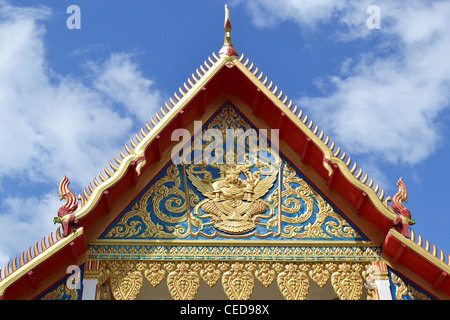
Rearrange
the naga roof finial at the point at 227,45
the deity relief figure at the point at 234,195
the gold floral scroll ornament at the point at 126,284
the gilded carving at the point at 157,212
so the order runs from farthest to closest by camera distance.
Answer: the naga roof finial at the point at 227,45 → the deity relief figure at the point at 234,195 → the gilded carving at the point at 157,212 → the gold floral scroll ornament at the point at 126,284

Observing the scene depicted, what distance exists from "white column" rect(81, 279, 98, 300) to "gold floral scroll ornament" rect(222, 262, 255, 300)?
162cm

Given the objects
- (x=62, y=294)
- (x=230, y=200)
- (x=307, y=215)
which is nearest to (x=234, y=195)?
(x=230, y=200)

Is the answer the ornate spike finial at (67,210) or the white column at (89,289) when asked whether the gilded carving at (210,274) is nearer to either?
the white column at (89,289)

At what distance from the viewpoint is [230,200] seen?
11.5 meters

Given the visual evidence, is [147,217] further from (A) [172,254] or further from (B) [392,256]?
(B) [392,256]

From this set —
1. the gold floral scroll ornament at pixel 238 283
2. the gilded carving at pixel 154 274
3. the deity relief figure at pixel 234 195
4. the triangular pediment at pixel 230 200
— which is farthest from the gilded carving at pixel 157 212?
the gold floral scroll ornament at pixel 238 283

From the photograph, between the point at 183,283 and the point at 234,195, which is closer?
the point at 183,283

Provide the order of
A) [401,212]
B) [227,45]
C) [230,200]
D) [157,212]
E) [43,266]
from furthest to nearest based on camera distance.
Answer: [227,45] < [230,200] < [157,212] < [401,212] < [43,266]

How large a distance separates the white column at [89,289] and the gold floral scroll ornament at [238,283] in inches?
63.7

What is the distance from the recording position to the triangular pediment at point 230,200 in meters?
11.2

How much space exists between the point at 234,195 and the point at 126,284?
1917 millimetres

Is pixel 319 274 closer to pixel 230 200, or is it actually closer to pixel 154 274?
pixel 230 200

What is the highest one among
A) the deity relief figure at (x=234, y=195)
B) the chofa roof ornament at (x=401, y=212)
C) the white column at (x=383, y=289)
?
the deity relief figure at (x=234, y=195)
